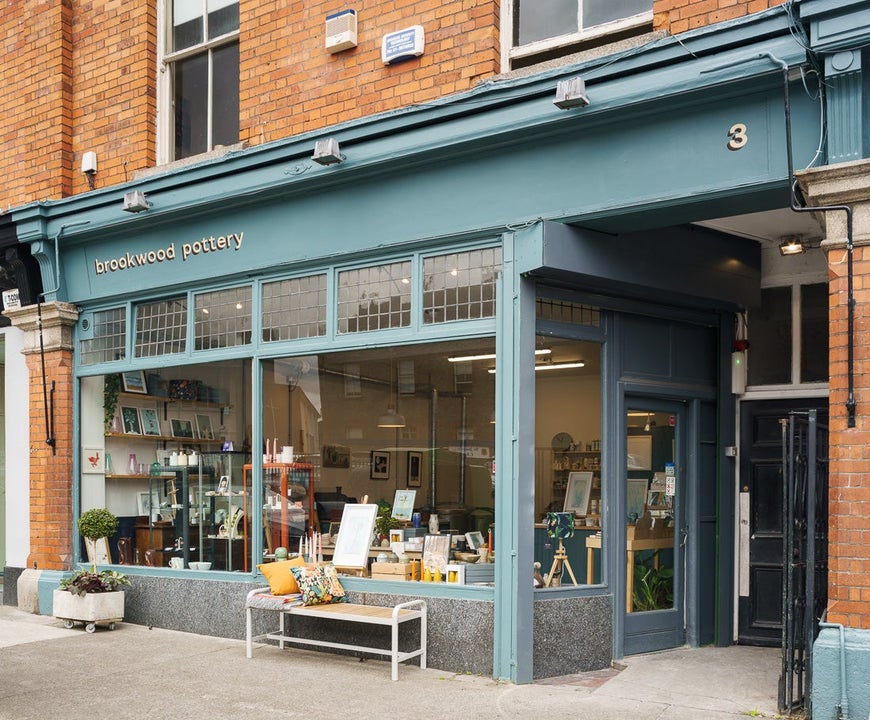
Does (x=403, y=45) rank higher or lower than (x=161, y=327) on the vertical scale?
higher

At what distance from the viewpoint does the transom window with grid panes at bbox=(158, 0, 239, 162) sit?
10.4m

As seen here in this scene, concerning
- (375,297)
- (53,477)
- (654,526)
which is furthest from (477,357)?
(53,477)

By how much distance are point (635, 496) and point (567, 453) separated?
2.98 feet

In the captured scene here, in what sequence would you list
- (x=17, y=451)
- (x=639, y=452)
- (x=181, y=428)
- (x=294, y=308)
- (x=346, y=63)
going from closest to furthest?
(x=639, y=452) < (x=346, y=63) < (x=294, y=308) < (x=181, y=428) < (x=17, y=451)

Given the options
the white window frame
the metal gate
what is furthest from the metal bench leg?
the white window frame

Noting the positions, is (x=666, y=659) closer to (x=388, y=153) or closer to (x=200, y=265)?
(x=388, y=153)

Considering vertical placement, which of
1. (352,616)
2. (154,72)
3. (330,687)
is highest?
(154,72)

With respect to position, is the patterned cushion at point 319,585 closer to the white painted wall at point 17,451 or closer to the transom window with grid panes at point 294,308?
the transom window with grid panes at point 294,308

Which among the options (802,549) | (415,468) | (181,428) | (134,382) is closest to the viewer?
(802,549)

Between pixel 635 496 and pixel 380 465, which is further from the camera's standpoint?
pixel 380 465

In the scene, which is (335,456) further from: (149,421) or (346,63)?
(346,63)

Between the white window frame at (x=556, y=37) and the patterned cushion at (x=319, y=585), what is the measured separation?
4560mm

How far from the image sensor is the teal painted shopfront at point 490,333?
24.1 ft

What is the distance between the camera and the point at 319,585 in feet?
Result: 27.7
